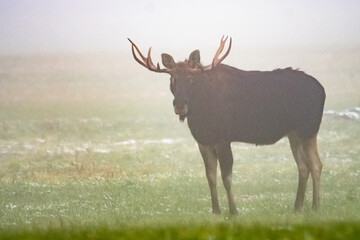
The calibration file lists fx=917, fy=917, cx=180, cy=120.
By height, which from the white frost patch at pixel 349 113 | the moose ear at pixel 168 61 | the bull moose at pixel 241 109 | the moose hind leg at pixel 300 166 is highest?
the moose ear at pixel 168 61

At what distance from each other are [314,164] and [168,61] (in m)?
1.44

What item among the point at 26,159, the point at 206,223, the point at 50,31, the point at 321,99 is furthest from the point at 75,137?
the point at 321,99

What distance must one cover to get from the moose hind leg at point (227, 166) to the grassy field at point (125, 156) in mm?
94

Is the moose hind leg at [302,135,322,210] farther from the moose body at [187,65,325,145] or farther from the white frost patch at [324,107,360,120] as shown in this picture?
the white frost patch at [324,107,360,120]

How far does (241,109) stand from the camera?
7.06 meters

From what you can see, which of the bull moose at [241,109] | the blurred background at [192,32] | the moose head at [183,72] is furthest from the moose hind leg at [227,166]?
the blurred background at [192,32]

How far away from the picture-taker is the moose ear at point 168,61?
6969mm

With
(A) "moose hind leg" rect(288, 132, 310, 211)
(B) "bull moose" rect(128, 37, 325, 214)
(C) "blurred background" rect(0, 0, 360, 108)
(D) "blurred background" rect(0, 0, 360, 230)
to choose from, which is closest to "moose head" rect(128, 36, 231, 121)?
(B) "bull moose" rect(128, 37, 325, 214)

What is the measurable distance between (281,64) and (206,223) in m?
1.67

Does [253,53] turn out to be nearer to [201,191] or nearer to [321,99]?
[321,99]

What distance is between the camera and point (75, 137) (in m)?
7.67

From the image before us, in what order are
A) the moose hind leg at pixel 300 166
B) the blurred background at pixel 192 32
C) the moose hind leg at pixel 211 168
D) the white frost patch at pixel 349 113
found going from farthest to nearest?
1. the white frost patch at pixel 349 113
2. the blurred background at pixel 192 32
3. the moose hind leg at pixel 300 166
4. the moose hind leg at pixel 211 168

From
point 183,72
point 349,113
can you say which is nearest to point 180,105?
point 183,72

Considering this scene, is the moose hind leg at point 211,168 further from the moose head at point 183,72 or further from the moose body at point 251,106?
the moose head at point 183,72
